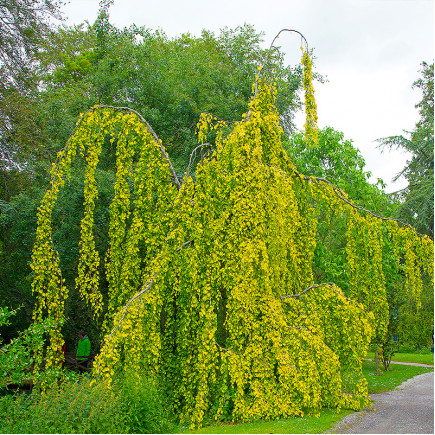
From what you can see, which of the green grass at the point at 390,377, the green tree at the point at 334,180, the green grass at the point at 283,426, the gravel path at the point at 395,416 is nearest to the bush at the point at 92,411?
the green grass at the point at 283,426

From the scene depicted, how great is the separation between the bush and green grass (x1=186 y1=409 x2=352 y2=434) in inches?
25.5

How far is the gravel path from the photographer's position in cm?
536

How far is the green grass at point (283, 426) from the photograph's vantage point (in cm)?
503

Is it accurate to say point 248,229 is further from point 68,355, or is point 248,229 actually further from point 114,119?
point 68,355

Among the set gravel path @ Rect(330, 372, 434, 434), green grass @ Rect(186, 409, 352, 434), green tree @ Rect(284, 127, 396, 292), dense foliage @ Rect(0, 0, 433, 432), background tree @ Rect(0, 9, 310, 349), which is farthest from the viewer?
green tree @ Rect(284, 127, 396, 292)

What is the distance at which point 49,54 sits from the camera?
17.2m

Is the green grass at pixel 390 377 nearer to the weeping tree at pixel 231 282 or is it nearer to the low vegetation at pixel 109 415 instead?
the weeping tree at pixel 231 282

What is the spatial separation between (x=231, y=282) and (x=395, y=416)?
3081 mm

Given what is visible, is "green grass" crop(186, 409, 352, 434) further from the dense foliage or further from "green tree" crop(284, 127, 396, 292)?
"green tree" crop(284, 127, 396, 292)

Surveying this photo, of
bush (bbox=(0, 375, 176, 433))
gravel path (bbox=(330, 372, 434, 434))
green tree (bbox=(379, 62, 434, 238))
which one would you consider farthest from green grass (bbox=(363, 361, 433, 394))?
bush (bbox=(0, 375, 176, 433))

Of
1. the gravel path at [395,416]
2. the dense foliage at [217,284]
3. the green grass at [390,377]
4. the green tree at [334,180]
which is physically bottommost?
the green grass at [390,377]

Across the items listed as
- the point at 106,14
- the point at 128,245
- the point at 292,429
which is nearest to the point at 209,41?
the point at 106,14

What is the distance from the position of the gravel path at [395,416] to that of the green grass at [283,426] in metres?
0.17

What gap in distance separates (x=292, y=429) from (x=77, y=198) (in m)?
6.01
